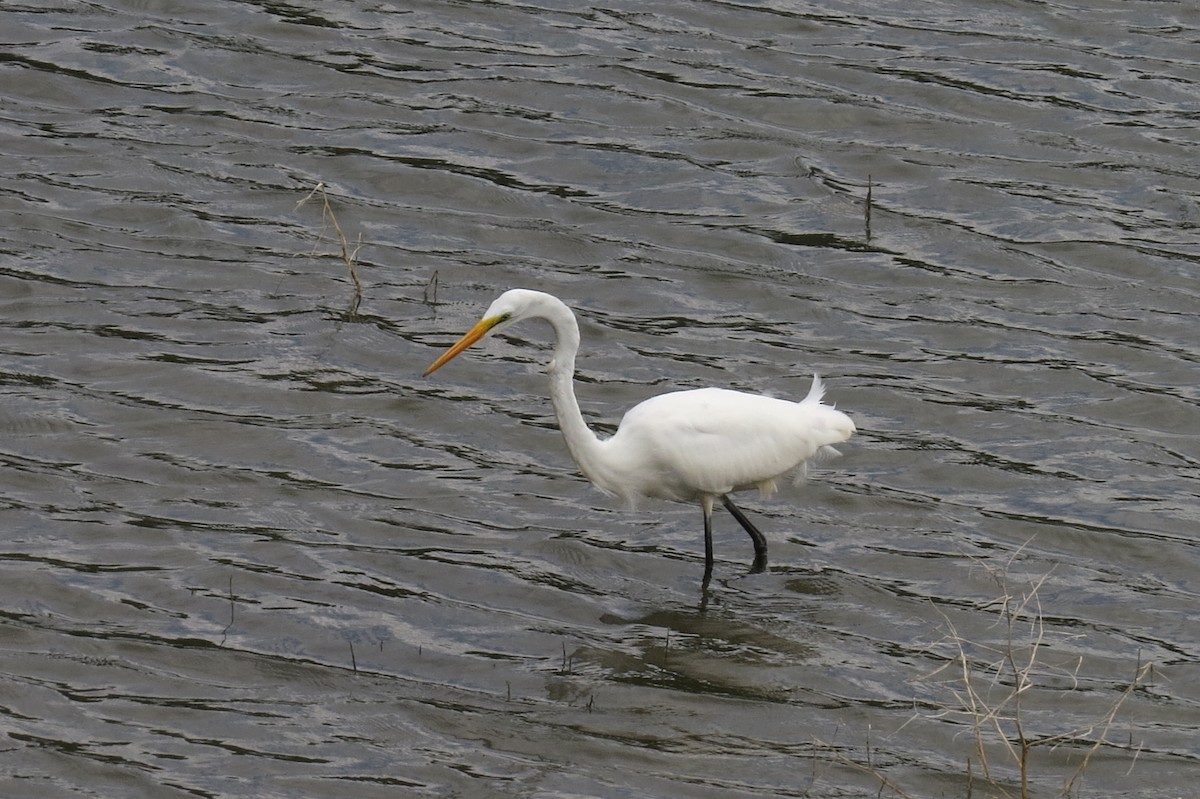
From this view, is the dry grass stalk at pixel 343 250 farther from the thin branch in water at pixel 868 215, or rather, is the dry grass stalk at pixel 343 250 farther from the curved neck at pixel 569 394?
the thin branch in water at pixel 868 215

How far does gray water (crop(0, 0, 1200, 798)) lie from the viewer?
643 cm

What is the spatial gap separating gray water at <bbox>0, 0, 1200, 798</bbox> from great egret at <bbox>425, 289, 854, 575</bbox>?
0.31m

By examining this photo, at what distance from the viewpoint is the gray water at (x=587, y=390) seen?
6426mm

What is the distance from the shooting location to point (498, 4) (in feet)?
45.4

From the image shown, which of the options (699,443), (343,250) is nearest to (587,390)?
(343,250)

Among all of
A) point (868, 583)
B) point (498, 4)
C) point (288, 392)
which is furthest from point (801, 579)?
point (498, 4)

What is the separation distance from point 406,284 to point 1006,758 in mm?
5127

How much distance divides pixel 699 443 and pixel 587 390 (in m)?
1.70

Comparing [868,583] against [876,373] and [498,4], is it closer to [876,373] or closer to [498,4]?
[876,373]

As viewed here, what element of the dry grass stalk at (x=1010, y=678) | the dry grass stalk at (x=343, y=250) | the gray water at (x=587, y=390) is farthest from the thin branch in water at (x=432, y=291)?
the dry grass stalk at (x=1010, y=678)

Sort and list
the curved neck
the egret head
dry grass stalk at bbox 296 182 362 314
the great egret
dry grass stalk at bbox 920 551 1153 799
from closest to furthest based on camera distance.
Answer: dry grass stalk at bbox 920 551 1153 799 → the egret head → the curved neck → the great egret → dry grass stalk at bbox 296 182 362 314

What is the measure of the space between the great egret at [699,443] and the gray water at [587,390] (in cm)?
31

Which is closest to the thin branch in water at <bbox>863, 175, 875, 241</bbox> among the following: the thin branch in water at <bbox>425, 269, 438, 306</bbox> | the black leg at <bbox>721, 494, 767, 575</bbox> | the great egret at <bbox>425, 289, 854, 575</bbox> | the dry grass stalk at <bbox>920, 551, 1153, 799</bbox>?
the thin branch in water at <bbox>425, 269, 438, 306</bbox>

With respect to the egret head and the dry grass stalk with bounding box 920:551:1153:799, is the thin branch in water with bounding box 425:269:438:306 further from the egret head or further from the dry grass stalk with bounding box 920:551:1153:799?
the dry grass stalk with bounding box 920:551:1153:799
